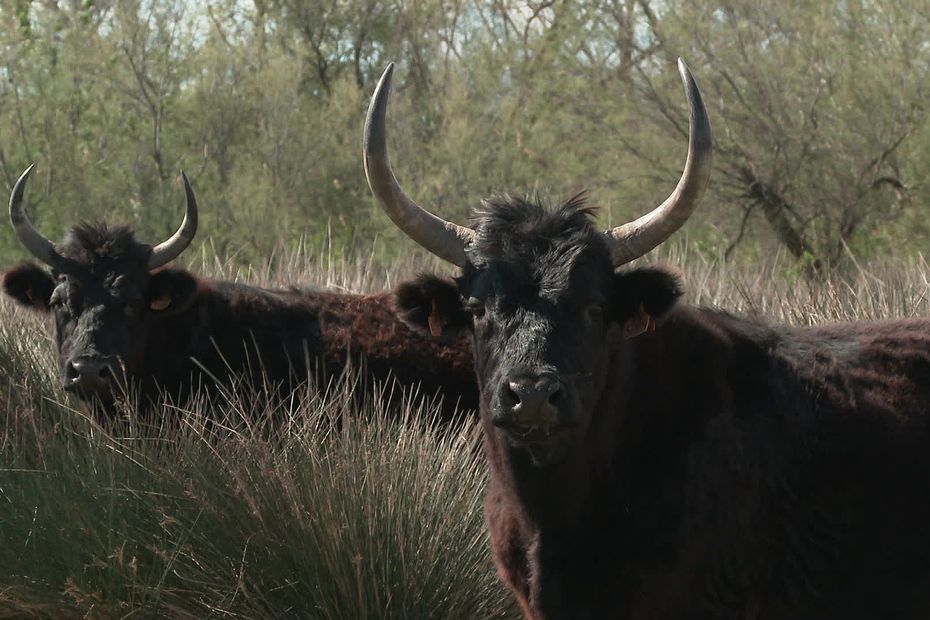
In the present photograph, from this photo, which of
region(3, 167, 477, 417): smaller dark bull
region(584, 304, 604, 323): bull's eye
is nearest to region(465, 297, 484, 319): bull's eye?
region(584, 304, 604, 323): bull's eye

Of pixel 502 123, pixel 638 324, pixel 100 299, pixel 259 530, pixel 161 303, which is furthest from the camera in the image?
pixel 502 123

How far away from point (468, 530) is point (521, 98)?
20.2 m

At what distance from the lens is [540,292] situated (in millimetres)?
4871

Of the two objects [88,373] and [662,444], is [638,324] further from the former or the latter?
[88,373]

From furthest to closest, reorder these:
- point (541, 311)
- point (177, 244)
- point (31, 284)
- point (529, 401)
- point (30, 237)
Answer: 1. point (177, 244)
2. point (30, 237)
3. point (31, 284)
4. point (541, 311)
5. point (529, 401)

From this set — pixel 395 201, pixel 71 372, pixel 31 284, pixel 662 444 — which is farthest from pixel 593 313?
pixel 31 284

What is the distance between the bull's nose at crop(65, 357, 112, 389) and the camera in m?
7.82

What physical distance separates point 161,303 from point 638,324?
4519 millimetres

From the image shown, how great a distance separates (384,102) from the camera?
198 inches

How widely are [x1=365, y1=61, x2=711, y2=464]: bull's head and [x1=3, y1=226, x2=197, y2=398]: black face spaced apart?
3.28 meters

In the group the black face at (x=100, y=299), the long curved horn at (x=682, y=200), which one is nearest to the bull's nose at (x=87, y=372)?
the black face at (x=100, y=299)

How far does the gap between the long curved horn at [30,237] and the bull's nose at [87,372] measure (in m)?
1.00

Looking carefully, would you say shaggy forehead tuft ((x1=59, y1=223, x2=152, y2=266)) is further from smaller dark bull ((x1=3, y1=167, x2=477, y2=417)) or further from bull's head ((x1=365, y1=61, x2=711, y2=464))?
bull's head ((x1=365, y1=61, x2=711, y2=464))

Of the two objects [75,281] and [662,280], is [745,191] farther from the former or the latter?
[662,280]
